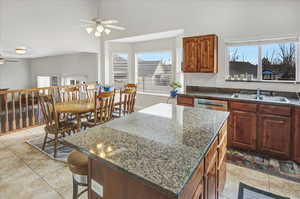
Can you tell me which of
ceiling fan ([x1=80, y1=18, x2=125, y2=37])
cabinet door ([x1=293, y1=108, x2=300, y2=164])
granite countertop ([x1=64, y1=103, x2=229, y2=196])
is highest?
ceiling fan ([x1=80, y1=18, x2=125, y2=37])

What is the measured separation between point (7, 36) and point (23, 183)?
389 cm

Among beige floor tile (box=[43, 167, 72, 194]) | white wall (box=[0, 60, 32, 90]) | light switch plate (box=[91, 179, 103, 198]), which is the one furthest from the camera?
white wall (box=[0, 60, 32, 90])

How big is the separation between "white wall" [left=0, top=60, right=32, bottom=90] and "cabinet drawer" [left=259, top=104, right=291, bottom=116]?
36.5ft

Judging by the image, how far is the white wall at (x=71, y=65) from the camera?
6.85m

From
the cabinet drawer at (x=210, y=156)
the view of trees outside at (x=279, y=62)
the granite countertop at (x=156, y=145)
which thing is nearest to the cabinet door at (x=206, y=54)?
the view of trees outside at (x=279, y=62)

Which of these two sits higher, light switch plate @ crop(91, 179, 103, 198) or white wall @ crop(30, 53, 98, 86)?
white wall @ crop(30, 53, 98, 86)

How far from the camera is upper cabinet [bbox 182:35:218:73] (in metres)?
3.98

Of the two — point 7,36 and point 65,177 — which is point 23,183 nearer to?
point 65,177

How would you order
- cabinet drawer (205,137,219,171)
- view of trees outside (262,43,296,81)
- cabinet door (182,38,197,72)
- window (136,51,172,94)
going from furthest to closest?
window (136,51,172,94) → cabinet door (182,38,197,72) → view of trees outside (262,43,296,81) → cabinet drawer (205,137,219,171)

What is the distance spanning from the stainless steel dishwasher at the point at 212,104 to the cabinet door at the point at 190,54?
775 millimetres

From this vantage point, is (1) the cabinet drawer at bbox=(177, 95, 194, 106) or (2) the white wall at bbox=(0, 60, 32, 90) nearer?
(1) the cabinet drawer at bbox=(177, 95, 194, 106)

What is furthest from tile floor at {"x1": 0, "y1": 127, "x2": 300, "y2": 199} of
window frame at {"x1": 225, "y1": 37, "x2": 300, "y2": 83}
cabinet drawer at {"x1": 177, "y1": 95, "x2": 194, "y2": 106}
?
window frame at {"x1": 225, "y1": 37, "x2": 300, "y2": 83}

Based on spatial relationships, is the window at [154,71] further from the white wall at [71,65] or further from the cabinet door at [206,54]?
the cabinet door at [206,54]

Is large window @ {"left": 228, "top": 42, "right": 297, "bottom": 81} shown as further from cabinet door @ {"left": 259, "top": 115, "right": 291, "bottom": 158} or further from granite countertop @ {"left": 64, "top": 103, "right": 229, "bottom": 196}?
granite countertop @ {"left": 64, "top": 103, "right": 229, "bottom": 196}
